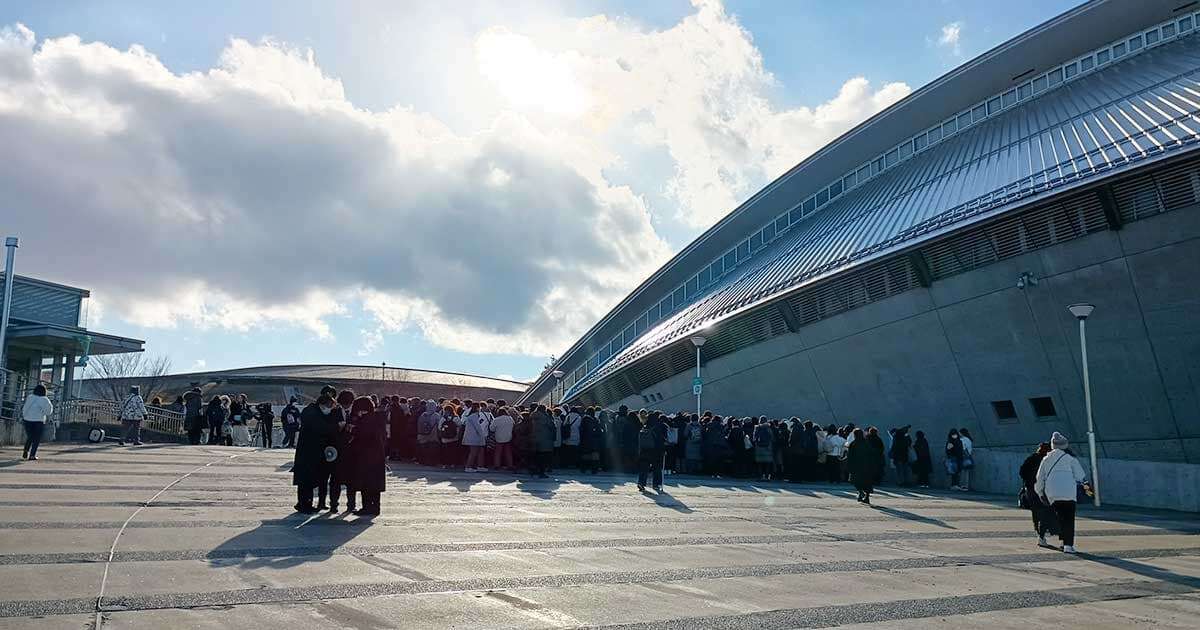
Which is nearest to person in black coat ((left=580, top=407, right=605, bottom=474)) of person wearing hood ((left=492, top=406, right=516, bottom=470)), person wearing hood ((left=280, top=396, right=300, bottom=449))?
person wearing hood ((left=492, top=406, right=516, bottom=470))

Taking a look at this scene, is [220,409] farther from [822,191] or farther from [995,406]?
[822,191]

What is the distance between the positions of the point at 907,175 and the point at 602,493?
80.3ft

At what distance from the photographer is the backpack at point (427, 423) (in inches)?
790

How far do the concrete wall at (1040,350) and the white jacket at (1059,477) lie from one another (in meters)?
9.98

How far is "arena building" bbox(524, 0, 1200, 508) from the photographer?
20.9m

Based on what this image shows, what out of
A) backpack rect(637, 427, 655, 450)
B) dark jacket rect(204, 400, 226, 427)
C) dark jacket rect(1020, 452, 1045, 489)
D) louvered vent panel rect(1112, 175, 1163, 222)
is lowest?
dark jacket rect(1020, 452, 1045, 489)

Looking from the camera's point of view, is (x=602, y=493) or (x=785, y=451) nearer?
(x=602, y=493)

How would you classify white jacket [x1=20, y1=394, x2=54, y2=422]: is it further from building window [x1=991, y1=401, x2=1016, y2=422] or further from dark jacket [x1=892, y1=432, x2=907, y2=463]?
building window [x1=991, y1=401, x2=1016, y2=422]

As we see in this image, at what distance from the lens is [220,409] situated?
84.1 ft

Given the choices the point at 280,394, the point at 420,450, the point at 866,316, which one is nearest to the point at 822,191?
the point at 866,316

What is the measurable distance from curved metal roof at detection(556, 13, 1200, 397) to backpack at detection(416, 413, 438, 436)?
1372 centimetres

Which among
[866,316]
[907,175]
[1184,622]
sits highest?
[907,175]

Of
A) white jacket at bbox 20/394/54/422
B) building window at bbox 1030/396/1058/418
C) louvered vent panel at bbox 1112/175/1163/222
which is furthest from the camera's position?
building window at bbox 1030/396/1058/418

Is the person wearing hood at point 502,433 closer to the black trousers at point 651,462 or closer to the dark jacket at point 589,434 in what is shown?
the dark jacket at point 589,434
